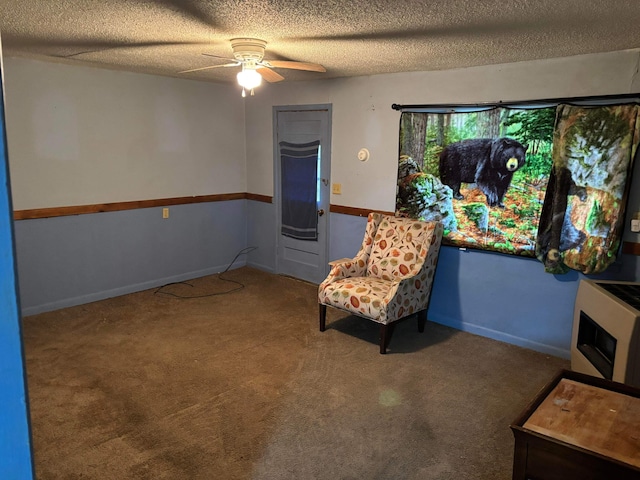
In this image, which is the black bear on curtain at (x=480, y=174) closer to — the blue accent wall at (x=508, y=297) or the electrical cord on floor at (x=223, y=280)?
the blue accent wall at (x=508, y=297)

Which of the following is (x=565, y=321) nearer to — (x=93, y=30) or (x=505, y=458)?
(x=505, y=458)

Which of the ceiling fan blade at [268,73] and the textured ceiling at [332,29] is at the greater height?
the textured ceiling at [332,29]

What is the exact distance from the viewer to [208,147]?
17.5 ft

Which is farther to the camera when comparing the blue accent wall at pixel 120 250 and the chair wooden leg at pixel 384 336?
the blue accent wall at pixel 120 250

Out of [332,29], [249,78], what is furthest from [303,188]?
[332,29]

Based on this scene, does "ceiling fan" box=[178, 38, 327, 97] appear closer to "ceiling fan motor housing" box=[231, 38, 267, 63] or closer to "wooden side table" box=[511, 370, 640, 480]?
"ceiling fan motor housing" box=[231, 38, 267, 63]

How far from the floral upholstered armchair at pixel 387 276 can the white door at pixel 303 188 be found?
37.5 inches

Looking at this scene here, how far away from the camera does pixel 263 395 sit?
296 cm

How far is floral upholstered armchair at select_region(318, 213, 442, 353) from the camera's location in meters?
3.56

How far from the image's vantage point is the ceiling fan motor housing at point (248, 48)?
9.60ft

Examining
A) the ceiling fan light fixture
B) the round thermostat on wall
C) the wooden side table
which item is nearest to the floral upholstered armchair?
the round thermostat on wall

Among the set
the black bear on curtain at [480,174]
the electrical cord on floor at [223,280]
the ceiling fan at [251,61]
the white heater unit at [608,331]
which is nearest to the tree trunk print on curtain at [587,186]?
the black bear on curtain at [480,174]

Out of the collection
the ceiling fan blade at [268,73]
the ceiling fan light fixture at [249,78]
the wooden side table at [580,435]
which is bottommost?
the wooden side table at [580,435]

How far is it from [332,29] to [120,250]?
3.15 metres
